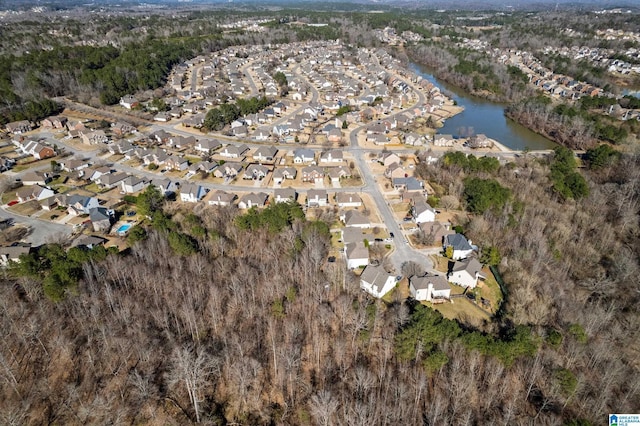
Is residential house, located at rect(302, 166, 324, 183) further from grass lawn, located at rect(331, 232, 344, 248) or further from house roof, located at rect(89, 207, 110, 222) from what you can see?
house roof, located at rect(89, 207, 110, 222)

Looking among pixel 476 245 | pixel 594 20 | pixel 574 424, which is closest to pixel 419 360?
pixel 574 424

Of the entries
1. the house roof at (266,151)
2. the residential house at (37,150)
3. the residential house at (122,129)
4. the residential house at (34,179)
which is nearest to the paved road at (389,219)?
the house roof at (266,151)

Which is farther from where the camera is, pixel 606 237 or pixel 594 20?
pixel 594 20

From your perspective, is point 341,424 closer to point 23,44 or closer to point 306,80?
point 306,80

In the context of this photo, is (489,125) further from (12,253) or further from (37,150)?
(37,150)

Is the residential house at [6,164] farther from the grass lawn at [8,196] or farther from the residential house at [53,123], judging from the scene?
the residential house at [53,123]

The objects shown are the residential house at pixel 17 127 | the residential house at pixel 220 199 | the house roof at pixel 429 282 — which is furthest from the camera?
the residential house at pixel 17 127

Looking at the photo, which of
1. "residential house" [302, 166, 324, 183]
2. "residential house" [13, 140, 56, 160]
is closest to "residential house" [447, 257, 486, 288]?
"residential house" [302, 166, 324, 183]
